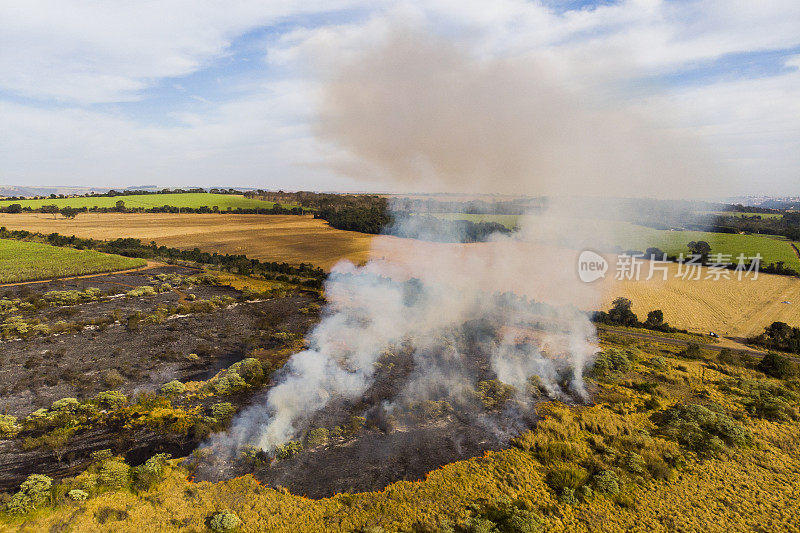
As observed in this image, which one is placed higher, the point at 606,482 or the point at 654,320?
the point at 654,320

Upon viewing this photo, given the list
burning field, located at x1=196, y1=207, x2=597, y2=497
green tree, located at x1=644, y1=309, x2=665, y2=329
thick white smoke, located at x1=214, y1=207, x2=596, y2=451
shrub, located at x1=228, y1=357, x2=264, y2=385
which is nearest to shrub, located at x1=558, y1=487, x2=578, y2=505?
burning field, located at x1=196, y1=207, x2=597, y2=497

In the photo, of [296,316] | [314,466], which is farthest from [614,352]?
[296,316]

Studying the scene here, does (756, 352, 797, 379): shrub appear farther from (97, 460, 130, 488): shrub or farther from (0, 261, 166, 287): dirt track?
(0, 261, 166, 287): dirt track

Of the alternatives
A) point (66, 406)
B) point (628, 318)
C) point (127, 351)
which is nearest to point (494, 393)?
point (66, 406)

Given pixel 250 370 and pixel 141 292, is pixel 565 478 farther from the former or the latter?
pixel 141 292

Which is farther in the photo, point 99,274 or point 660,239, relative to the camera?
point 660,239

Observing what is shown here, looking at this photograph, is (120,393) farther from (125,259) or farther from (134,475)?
(125,259)
